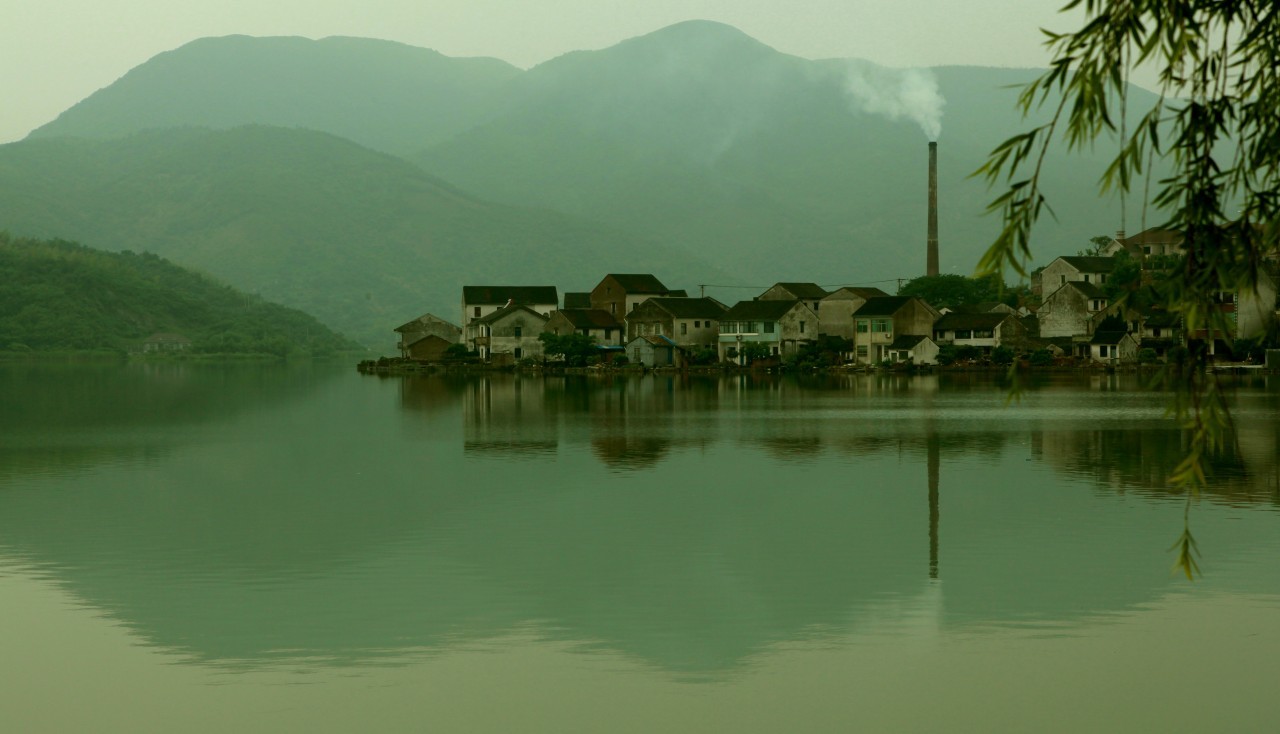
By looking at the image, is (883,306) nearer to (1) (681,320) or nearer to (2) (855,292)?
(2) (855,292)

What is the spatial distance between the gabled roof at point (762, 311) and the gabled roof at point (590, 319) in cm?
1167

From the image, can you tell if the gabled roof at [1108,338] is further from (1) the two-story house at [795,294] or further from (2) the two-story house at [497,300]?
(2) the two-story house at [497,300]

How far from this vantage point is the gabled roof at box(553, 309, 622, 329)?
114 metres

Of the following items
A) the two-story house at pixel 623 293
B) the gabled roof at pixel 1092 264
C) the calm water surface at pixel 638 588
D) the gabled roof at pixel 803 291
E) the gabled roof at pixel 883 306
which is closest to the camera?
the calm water surface at pixel 638 588

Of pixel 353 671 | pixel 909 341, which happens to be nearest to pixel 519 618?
pixel 353 671

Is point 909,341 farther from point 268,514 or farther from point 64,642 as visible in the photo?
point 64,642

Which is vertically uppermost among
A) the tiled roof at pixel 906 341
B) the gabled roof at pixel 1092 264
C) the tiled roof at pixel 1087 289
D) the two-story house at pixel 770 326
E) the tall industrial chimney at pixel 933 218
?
the tall industrial chimney at pixel 933 218

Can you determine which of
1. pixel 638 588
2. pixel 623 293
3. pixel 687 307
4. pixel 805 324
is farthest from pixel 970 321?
pixel 638 588

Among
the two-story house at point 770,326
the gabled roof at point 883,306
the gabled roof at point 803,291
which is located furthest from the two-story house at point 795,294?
the gabled roof at point 883,306

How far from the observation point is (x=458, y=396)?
73438mm

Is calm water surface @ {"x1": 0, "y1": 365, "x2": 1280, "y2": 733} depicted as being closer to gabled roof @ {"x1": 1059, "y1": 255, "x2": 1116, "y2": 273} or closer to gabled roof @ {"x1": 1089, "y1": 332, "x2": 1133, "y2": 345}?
gabled roof @ {"x1": 1089, "y1": 332, "x2": 1133, "y2": 345}

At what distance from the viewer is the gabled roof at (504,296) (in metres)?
122

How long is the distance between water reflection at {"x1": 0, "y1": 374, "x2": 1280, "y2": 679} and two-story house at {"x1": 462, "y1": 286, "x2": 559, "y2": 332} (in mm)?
73709

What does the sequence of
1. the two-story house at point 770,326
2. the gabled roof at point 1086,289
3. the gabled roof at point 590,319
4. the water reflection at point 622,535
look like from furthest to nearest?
the gabled roof at point 590,319
the two-story house at point 770,326
the gabled roof at point 1086,289
the water reflection at point 622,535
